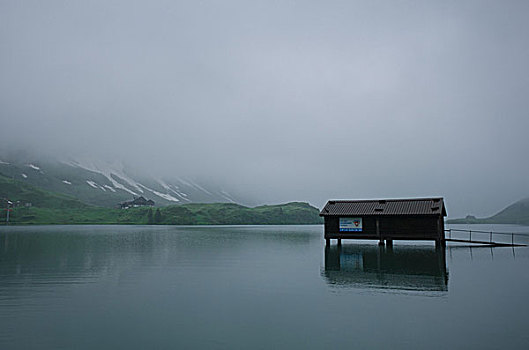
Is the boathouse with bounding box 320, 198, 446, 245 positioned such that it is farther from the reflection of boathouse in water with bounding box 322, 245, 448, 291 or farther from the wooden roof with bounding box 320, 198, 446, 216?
the reflection of boathouse in water with bounding box 322, 245, 448, 291

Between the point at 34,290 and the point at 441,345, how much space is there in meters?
24.4

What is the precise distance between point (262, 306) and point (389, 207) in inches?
1691

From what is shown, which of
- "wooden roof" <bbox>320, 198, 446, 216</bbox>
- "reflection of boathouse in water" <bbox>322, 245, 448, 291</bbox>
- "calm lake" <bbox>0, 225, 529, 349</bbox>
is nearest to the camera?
"calm lake" <bbox>0, 225, 529, 349</bbox>

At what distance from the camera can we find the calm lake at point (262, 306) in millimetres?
15773

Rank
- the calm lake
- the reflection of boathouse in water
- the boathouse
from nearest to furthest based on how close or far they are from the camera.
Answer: the calm lake, the reflection of boathouse in water, the boathouse

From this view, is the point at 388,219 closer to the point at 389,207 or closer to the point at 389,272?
the point at 389,207

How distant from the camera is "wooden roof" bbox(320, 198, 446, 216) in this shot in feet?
187

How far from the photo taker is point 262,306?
21.7 meters

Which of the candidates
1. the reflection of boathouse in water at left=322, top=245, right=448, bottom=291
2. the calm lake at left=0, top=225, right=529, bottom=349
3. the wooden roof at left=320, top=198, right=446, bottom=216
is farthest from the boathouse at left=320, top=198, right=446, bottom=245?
the calm lake at left=0, top=225, right=529, bottom=349

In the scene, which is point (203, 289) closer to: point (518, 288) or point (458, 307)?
point (458, 307)

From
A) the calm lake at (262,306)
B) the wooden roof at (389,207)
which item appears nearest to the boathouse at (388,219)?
the wooden roof at (389,207)

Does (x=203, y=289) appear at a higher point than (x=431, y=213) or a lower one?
lower

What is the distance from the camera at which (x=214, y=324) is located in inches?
711

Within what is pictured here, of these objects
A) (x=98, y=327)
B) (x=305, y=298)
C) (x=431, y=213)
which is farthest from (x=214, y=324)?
(x=431, y=213)
